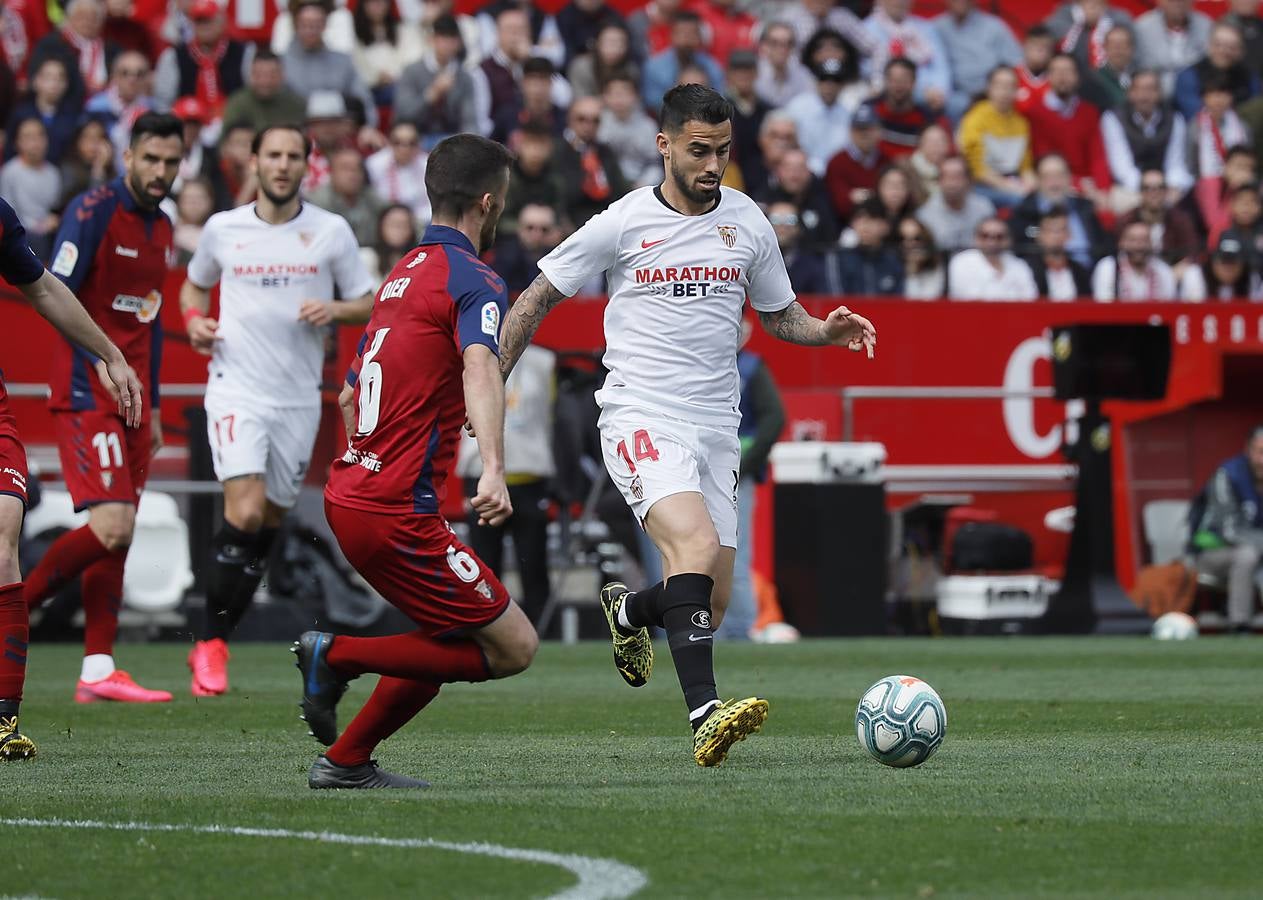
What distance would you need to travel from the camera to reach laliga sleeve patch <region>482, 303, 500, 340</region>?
6.14 meters

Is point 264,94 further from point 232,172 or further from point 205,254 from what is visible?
point 205,254

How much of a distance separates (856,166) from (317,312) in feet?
33.0

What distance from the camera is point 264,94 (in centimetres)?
1823

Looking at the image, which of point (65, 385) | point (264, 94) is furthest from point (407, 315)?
point (264, 94)

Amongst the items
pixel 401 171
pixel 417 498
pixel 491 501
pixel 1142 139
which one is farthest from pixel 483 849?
pixel 1142 139

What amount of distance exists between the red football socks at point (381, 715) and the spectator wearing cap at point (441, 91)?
13.1m

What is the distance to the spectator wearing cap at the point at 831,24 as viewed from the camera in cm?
2170

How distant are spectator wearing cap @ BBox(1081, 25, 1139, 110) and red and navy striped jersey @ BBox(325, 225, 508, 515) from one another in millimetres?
16466

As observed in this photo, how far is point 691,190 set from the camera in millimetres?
7730

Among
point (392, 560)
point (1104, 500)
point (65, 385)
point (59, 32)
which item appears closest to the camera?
point (392, 560)

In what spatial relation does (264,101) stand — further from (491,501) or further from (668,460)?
(491,501)

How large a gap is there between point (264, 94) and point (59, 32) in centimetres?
214

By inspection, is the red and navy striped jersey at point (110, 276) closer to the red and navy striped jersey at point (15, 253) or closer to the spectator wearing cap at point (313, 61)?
the red and navy striped jersey at point (15, 253)

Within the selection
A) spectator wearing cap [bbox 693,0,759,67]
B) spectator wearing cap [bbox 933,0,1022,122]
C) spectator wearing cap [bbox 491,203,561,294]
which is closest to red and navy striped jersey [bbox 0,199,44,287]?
spectator wearing cap [bbox 491,203,561,294]
